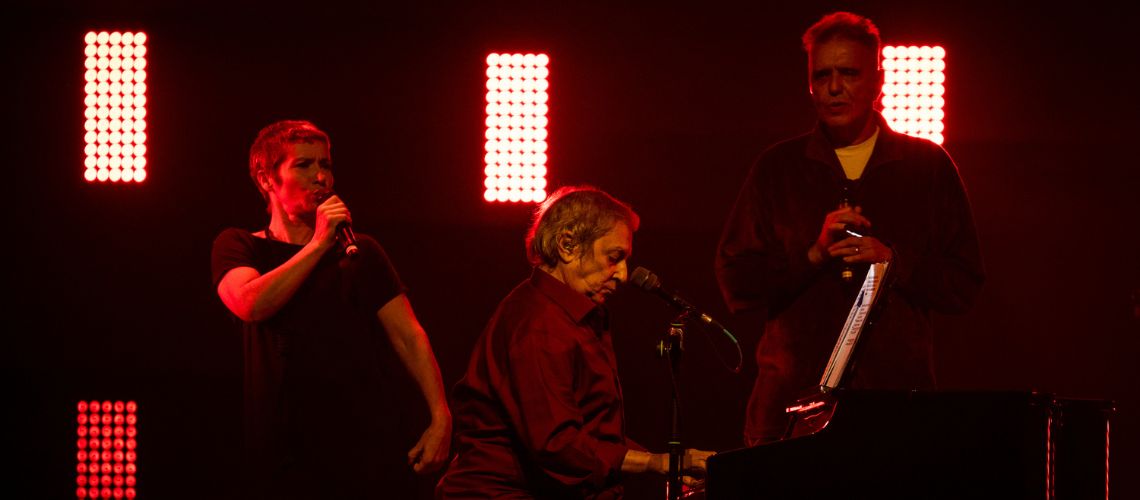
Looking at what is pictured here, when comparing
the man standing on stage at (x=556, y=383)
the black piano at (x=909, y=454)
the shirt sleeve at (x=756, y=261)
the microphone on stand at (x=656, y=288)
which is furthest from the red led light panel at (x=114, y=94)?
the black piano at (x=909, y=454)

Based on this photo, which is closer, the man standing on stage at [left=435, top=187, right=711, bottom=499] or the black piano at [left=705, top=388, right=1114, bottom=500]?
the black piano at [left=705, top=388, right=1114, bottom=500]

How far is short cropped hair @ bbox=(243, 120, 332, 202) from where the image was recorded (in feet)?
12.7

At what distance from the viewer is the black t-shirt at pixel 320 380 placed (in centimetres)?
359

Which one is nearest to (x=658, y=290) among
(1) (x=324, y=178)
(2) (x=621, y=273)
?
(2) (x=621, y=273)

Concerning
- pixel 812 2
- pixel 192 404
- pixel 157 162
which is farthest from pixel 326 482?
pixel 812 2

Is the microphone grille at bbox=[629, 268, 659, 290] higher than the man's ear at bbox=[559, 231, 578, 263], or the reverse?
the man's ear at bbox=[559, 231, 578, 263]

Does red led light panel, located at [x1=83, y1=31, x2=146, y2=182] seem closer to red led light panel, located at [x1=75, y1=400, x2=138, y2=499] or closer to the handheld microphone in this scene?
red led light panel, located at [x1=75, y1=400, x2=138, y2=499]

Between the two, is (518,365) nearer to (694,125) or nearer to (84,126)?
(694,125)

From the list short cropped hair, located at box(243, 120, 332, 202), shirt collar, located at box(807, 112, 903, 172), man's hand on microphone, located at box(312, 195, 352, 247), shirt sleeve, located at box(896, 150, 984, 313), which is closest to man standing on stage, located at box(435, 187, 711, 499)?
man's hand on microphone, located at box(312, 195, 352, 247)

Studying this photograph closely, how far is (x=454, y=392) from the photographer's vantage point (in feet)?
10.1

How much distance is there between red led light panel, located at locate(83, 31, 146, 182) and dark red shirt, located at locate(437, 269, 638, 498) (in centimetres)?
232

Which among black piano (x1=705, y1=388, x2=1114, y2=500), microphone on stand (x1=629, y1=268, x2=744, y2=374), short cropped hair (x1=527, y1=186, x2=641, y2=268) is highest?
short cropped hair (x1=527, y1=186, x2=641, y2=268)

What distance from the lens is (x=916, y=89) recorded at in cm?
460

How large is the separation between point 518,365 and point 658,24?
219 centimetres
